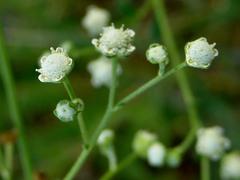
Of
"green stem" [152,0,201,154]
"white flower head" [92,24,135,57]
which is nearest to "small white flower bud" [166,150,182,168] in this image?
"green stem" [152,0,201,154]

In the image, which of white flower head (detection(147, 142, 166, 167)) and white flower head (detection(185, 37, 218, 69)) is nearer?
white flower head (detection(185, 37, 218, 69))

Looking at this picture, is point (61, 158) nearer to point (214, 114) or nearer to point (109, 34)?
point (214, 114)

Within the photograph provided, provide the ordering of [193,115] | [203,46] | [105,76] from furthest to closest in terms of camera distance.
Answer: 1. [105,76]
2. [193,115]
3. [203,46]

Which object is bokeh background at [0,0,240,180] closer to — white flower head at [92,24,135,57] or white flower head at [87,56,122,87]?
white flower head at [87,56,122,87]

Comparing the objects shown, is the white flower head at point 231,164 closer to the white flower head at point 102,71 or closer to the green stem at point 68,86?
the white flower head at point 102,71

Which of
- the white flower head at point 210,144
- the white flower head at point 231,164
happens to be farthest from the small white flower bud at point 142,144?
the white flower head at point 231,164

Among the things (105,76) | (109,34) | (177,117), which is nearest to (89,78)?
(177,117)
